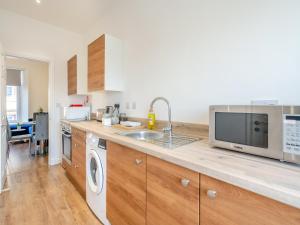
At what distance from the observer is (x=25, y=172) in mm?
2734

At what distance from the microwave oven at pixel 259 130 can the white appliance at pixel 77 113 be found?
247 centimetres

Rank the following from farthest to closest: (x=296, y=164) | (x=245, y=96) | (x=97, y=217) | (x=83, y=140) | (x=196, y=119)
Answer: (x=83, y=140) < (x=97, y=217) < (x=196, y=119) < (x=245, y=96) < (x=296, y=164)

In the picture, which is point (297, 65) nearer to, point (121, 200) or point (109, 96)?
point (121, 200)

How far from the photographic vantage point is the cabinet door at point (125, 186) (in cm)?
110

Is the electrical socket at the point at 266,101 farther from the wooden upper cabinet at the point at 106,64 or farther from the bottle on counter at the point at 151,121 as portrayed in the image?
the wooden upper cabinet at the point at 106,64

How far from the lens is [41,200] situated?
6.38 feet

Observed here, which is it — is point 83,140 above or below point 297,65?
below

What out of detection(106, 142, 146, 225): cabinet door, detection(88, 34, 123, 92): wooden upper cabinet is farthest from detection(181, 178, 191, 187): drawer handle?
detection(88, 34, 123, 92): wooden upper cabinet

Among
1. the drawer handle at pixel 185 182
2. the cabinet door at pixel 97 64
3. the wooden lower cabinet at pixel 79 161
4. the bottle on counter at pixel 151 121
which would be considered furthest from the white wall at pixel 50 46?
the drawer handle at pixel 185 182

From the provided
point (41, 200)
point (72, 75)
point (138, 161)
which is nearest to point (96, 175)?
point (138, 161)

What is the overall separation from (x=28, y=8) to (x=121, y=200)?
3.22 m

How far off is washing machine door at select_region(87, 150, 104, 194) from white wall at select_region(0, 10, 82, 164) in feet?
6.39

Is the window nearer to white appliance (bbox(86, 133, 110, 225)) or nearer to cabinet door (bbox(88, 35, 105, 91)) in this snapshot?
cabinet door (bbox(88, 35, 105, 91))

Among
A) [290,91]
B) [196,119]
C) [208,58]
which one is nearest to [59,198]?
[196,119]
